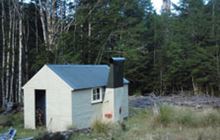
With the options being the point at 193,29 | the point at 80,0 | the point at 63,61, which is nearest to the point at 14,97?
the point at 63,61

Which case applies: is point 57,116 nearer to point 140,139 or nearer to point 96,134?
point 96,134

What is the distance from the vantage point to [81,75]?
42.5 ft

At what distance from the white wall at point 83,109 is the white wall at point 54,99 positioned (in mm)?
240

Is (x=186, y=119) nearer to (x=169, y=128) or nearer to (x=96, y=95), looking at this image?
(x=169, y=128)

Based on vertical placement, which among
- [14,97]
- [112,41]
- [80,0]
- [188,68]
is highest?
[80,0]

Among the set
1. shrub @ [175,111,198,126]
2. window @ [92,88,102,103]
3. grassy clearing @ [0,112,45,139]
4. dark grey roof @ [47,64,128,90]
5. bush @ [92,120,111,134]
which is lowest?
grassy clearing @ [0,112,45,139]

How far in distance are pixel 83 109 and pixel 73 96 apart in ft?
2.72

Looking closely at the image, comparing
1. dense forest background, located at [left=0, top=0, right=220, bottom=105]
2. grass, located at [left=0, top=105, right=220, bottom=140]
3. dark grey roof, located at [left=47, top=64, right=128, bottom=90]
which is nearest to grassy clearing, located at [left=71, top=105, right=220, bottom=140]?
grass, located at [left=0, top=105, right=220, bottom=140]

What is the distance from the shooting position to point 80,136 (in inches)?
390

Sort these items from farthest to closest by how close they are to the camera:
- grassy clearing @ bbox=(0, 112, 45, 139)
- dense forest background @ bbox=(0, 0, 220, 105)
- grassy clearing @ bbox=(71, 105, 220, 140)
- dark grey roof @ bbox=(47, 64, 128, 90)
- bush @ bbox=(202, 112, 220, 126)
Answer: dense forest background @ bbox=(0, 0, 220, 105)
dark grey roof @ bbox=(47, 64, 128, 90)
grassy clearing @ bbox=(0, 112, 45, 139)
bush @ bbox=(202, 112, 220, 126)
grassy clearing @ bbox=(71, 105, 220, 140)

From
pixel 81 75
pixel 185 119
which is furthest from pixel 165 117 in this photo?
pixel 81 75

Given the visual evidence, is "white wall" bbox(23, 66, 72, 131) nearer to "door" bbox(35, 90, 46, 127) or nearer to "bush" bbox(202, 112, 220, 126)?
"door" bbox(35, 90, 46, 127)

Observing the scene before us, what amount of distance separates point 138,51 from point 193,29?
14.6 feet

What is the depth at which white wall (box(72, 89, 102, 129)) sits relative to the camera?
38.5ft
